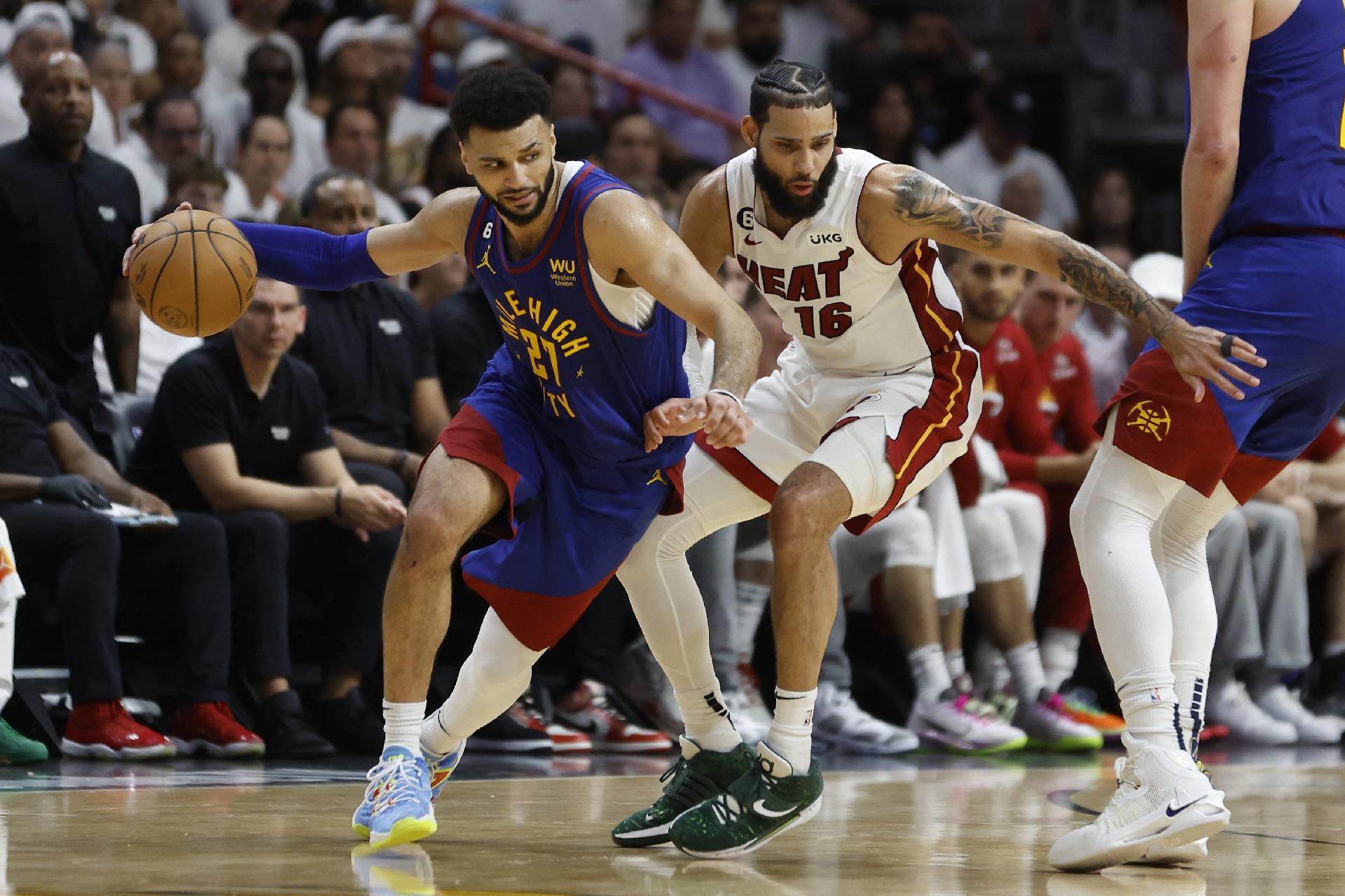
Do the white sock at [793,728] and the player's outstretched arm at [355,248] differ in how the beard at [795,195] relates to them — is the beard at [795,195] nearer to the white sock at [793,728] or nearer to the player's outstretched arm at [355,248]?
the player's outstretched arm at [355,248]

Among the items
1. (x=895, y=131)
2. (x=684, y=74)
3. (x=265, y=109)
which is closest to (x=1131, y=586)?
(x=265, y=109)

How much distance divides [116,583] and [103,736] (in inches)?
20.5

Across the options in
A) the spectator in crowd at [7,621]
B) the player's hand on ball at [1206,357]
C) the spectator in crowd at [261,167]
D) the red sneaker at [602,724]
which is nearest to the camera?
the player's hand on ball at [1206,357]

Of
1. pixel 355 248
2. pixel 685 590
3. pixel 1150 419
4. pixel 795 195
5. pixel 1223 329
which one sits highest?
pixel 795 195

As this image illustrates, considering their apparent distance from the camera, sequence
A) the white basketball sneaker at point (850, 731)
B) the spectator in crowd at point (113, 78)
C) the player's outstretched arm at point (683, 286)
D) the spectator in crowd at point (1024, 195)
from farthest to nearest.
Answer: the spectator in crowd at point (1024, 195) < the spectator in crowd at point (113, 78) < the white basketball sneaker at point (850, 731) < the player's outstretched arm at point (683, 286)

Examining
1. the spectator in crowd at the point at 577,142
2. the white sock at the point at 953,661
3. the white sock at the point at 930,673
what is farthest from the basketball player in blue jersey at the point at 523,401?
the spectator in crowd at the point at 577,142

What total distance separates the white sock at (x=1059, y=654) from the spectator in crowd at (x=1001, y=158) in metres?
4.28

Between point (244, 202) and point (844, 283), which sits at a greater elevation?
point (244, 202)

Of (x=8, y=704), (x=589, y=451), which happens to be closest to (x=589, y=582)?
(x=589, y=451)

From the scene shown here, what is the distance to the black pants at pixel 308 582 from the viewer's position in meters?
6.12

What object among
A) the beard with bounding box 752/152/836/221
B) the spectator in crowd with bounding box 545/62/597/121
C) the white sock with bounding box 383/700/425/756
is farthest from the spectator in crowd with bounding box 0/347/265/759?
the spectator in crowd with bounding box 545/62/597/121

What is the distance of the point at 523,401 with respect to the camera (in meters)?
4.45

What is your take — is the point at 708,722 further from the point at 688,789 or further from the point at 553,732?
the point at 553,732

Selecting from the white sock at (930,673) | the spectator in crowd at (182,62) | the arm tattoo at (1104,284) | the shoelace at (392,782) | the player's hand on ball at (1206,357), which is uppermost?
the spectator in crowd at (182,62)
